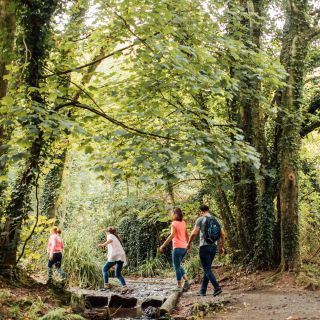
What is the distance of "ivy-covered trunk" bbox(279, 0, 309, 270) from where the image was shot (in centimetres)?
988

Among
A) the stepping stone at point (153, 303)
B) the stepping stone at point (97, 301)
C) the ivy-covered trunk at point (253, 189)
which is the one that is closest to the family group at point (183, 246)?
the stepping stone at point (153, 303)

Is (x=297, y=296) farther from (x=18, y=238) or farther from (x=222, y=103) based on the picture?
(x=222, y=103)

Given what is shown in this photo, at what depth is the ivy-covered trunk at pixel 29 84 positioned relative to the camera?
701 centimetres

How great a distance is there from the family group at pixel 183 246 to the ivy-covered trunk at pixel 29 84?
122 cm

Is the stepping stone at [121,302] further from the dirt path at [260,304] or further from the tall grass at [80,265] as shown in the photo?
the tall grass at [80,265]

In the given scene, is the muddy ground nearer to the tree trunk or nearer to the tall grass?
the tree trunk

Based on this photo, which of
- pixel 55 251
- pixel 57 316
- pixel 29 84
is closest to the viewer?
pixel 57 316

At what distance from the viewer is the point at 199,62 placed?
25.0 feet

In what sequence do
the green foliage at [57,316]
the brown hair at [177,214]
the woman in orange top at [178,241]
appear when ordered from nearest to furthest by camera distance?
the green foliage at [57,316] → the woman in orange top at [178,241] → the brown hair at [177,214]

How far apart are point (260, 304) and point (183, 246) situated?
2.78m

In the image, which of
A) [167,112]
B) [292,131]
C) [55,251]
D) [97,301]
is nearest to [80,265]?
[55,251]

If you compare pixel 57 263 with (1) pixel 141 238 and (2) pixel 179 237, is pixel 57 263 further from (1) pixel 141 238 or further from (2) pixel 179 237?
(1) pixel 141 238

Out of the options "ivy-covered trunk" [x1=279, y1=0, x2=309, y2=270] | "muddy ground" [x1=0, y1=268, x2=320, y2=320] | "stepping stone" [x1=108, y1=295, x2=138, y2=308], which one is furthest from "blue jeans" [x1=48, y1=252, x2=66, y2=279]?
"ivy-covered trunk" [x1=279, y1=0, x2=309, y2=270]

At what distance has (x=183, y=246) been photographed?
9.80 metres
